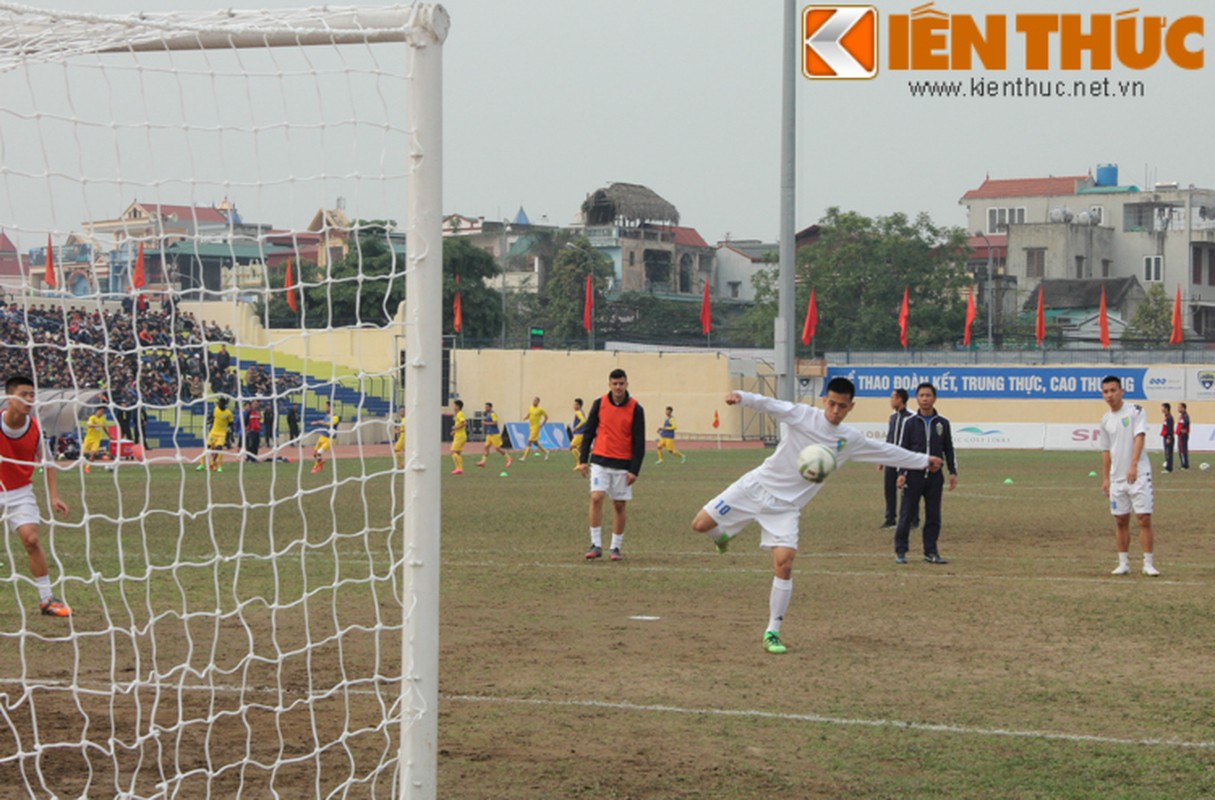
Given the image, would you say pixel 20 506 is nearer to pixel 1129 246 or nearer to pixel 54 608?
pixel 54 608

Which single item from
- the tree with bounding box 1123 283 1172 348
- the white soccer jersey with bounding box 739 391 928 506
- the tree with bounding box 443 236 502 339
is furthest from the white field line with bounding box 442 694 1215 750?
the tree with bounding box 1123 283 1172 348

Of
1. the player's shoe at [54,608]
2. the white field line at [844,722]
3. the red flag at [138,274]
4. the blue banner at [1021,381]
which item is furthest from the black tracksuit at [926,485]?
the blue banner at [1021,381]

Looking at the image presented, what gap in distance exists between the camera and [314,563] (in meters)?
15.0

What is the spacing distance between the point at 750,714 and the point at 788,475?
9.22 ft

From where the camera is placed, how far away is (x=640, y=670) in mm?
9586

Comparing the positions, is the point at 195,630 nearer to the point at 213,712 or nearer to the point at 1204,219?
the point at 213,712

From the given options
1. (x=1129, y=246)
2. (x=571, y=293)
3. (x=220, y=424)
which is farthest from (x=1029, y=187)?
(x=220, y=424)

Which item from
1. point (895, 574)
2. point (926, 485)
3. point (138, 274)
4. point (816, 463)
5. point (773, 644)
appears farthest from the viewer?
point (926, 485)

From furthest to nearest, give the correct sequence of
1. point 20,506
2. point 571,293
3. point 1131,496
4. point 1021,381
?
point 571,293, point 1021,381, point 1131,496, point 20,506

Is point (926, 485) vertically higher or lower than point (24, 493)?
lower

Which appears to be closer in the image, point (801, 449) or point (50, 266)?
point (50, 266)

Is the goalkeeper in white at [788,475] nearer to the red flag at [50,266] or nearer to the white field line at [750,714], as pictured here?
the white field line at [750,714]

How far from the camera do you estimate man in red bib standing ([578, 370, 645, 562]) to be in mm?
15703

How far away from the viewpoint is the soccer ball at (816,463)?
34.6 feet
